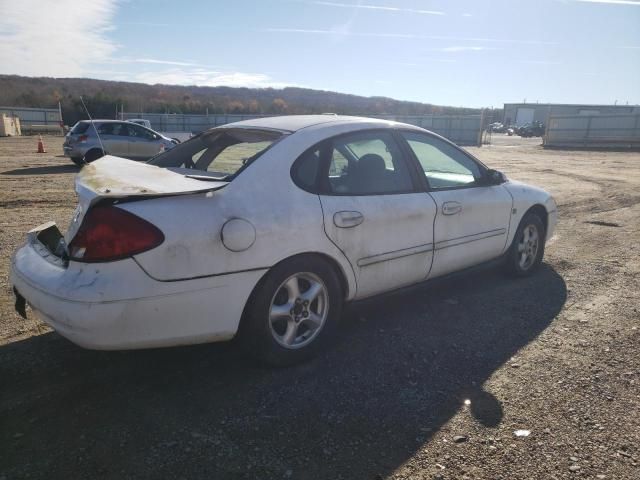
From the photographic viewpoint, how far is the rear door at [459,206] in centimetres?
397

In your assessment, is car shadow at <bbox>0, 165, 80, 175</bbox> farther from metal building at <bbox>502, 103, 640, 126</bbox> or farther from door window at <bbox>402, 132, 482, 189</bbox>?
metal building at <bbox>502, 103, 640, 126</bbox>

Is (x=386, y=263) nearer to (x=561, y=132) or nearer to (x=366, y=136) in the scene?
(x=366, y=136)

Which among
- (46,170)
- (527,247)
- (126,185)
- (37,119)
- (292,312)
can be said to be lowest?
(46,170)

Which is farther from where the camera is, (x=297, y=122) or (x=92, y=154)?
(x=92, y=154)

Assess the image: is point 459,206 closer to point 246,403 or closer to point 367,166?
point 367,166

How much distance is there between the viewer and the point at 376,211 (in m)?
3.45

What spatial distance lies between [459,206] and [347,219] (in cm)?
127

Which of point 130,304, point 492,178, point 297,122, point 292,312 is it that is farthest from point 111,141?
point 130,304

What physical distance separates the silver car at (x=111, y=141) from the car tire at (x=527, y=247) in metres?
13.1

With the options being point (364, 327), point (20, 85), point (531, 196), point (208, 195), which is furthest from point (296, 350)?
point (20, 85)

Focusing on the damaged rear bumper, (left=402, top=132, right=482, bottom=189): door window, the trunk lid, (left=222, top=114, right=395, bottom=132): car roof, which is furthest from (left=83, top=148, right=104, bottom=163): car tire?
the damaged rear bumper

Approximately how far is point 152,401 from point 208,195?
1212 millimetres

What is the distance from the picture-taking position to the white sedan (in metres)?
2.55

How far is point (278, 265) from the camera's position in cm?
297
